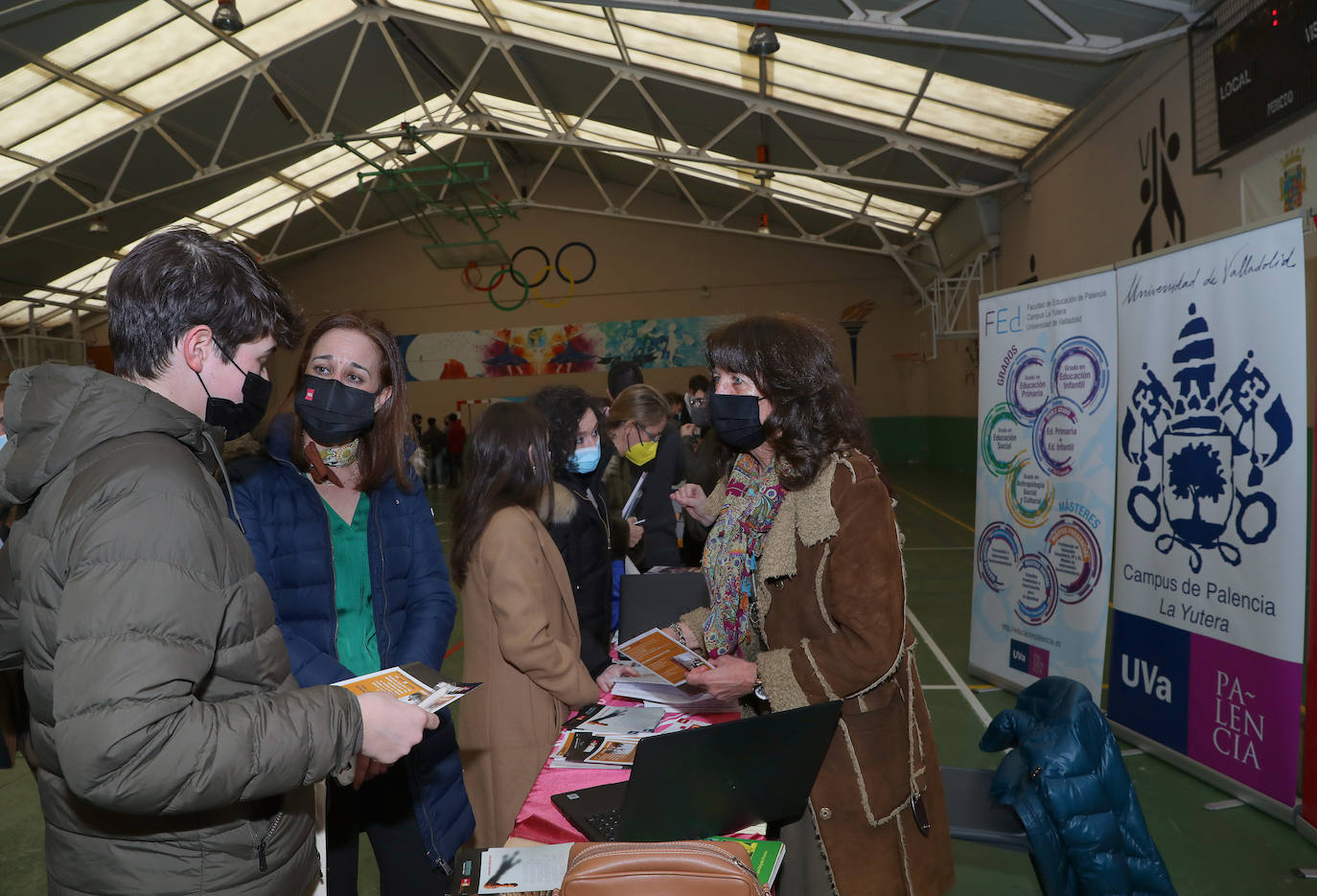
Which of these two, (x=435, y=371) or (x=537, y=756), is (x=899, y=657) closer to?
(x=537, y=756)

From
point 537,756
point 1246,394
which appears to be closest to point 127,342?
point 537,756

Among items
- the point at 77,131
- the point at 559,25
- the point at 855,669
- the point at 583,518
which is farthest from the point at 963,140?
the point at 77,131

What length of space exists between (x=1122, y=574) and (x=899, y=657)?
8.44 feet

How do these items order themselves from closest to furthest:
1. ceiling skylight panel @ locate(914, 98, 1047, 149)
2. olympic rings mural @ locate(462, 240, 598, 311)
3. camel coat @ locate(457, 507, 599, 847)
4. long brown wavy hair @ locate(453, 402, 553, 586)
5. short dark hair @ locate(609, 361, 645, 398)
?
camel coat @ locate(457, 507, 599, 847) < long brown wavy hair @ locate(453, 402, 553, 586) < short dark hair @ locate(609, 361, 645, 398) < ceiling skylight panel @ locate(914, 98, 1047, 149) < olympic rings mural @ locate(462, 240, 598, 311)

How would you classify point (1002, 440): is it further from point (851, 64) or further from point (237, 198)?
point (237, 198)

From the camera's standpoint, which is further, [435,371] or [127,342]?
[435,371]

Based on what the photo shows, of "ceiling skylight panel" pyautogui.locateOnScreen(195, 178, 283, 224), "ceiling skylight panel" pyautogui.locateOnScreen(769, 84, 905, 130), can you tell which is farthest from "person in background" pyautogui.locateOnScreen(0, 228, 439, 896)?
"ceiling skylight panel" pyautogui.locateOnScreen(195, 178, 283, 224)

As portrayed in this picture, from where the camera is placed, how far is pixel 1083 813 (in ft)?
7.48

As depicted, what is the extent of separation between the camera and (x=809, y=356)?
1783 millimetres

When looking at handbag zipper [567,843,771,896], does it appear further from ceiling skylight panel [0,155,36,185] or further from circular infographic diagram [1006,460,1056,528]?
ceiling skylight panel [0,155,36,185]

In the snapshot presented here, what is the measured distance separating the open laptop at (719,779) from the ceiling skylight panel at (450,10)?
421 inches

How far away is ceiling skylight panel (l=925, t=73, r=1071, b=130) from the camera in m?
7.99

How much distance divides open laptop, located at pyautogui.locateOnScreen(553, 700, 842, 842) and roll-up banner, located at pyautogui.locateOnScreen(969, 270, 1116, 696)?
2.86 metres

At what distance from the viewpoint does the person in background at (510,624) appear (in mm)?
2105
